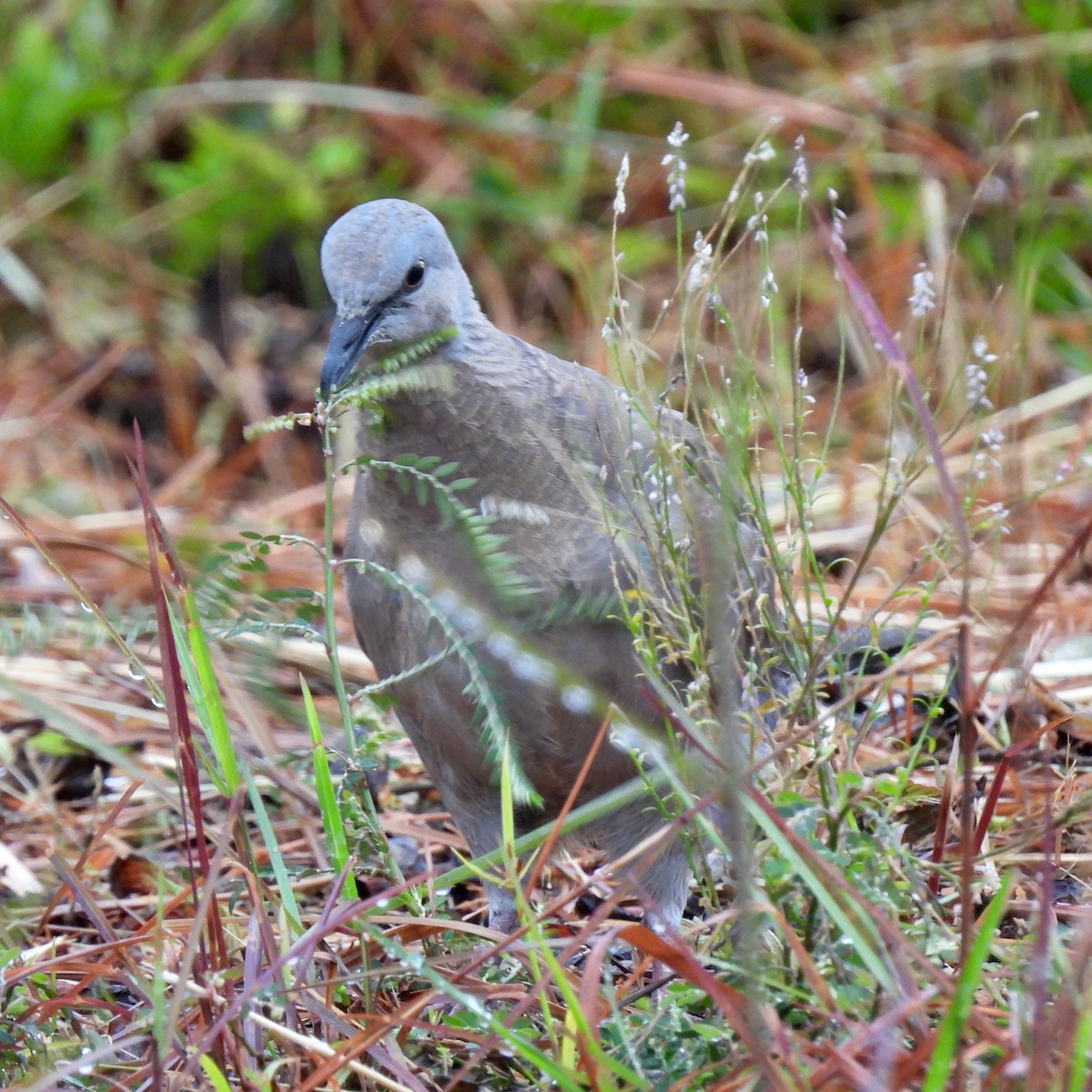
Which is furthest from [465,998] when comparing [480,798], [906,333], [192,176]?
[192,176]

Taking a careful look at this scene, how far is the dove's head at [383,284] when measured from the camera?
2.76 meters

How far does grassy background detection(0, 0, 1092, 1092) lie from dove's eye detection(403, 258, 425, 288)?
0.44m

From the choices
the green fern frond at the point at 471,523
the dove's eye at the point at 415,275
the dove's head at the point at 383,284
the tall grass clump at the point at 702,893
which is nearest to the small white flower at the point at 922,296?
the tall grass clump at the point at 702,893

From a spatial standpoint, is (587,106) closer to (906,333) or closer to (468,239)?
(468,239)

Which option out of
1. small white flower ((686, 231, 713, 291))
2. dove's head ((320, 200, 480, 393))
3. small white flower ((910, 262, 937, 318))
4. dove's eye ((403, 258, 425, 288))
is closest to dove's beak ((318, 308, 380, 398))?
dove's head ((320, 200, 480, 393))

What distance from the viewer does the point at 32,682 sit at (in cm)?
373

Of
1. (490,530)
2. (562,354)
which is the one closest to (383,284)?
(490,530)

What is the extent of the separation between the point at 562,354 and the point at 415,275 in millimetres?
2613

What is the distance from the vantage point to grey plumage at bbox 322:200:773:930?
8.80 feet

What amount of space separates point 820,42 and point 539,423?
3.92m

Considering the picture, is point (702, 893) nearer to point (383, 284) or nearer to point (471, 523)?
point (471, 523)

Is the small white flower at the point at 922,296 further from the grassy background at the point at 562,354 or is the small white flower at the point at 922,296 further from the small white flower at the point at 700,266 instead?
the small white flower at the point at 700,266

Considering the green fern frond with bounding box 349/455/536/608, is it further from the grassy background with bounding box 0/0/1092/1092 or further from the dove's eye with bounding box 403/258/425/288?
the dove's eye with bounding box 403/258/425/288

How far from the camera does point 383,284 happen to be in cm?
279
